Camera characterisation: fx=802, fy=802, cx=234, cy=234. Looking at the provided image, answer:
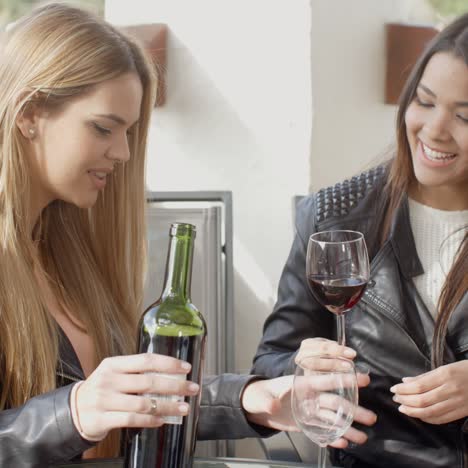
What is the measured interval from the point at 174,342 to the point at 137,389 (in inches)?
3.5

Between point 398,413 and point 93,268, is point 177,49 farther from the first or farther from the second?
point 398,413

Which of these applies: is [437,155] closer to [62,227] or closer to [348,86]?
[348,86]

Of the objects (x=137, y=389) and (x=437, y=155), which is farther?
(x=437, y=155)

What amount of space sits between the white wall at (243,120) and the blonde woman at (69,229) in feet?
2.54

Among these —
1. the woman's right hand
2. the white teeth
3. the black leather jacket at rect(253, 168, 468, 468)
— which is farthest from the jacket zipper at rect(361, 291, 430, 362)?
the woman's right hand

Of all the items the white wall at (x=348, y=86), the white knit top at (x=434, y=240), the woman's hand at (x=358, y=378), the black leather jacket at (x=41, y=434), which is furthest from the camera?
the white wall at (x=348, y=86)

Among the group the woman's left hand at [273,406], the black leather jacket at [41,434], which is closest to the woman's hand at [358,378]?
the woman's left hand at [273,406]

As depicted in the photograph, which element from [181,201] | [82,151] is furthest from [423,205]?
[82,151]

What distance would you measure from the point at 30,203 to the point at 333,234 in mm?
579

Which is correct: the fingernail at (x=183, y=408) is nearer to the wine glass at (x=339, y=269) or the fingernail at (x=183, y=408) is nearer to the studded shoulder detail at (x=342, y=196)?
the wine glass at (x=339, y=269)

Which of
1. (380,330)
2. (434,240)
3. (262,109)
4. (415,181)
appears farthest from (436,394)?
(262,109)

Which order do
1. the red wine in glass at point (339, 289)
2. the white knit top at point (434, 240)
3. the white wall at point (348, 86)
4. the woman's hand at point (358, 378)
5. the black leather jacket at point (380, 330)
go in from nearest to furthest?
1. the woman's hand at point (358, 378)
2. the red wine in glass at point (339, 289)
3. the black leather jacket at point (380, 330)
4. the white knit top at point (434, 240)
5. the white wall at point (348, 86)

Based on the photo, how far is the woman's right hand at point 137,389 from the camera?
3.29 ft

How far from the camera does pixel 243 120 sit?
7.91ft
